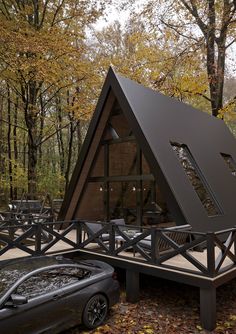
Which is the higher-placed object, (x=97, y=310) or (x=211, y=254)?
(x=211, y=254)

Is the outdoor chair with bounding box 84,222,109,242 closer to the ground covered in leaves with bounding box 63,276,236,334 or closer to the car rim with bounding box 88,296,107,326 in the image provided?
the ground covered in leaves with bounding box 63,276,236,334

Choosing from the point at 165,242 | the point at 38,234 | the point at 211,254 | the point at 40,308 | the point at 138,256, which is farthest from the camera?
the point at 38,234

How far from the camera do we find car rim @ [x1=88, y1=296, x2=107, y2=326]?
553 cm

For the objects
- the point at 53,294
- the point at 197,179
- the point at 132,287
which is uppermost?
the point at 197,179

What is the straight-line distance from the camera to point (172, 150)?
8695 mm

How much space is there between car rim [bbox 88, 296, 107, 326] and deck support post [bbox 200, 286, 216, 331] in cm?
193

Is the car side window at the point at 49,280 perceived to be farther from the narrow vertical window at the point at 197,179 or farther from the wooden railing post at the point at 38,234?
the narrow vertical window at the point at 197,179

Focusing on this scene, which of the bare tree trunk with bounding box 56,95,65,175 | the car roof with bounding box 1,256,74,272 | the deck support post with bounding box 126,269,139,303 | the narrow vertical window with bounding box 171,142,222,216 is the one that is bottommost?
the deck support post with bounding box 126,269,139,303

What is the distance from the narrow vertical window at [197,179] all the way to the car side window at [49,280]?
175 inches

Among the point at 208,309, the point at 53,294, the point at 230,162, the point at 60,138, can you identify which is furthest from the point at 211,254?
the point at 60,138

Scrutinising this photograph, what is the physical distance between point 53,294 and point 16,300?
0.78 m

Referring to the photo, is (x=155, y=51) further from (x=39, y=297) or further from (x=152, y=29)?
(x=39, y=297)

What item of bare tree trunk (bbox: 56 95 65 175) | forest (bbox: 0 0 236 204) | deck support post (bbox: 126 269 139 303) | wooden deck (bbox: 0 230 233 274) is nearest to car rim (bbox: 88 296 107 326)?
deck support post (bbox: 126 269 139 303)

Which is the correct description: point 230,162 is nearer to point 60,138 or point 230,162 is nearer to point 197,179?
point 197,179
